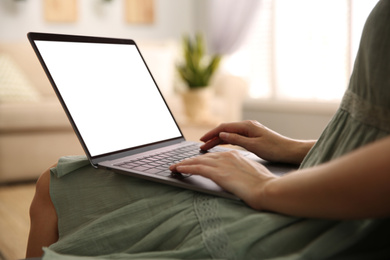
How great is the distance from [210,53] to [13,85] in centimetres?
237

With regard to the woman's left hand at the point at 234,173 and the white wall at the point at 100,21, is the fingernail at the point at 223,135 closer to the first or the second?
the woman's left hand at the point at 234,173

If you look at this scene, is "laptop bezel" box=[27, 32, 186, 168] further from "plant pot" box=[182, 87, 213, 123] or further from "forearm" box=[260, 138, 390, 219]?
"plant pot" box=[182, 87, 213, 123]

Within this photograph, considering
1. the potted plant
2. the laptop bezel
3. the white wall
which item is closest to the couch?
the potted plant

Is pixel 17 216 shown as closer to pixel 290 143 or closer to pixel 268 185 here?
pixel 290 143

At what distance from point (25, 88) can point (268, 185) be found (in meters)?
3.29

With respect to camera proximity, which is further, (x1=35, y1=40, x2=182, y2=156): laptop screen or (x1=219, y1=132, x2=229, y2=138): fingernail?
(x1=219, y1=132, x2=229, y2=138): fingernail

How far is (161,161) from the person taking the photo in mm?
875

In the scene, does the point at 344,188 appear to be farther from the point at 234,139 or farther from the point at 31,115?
the point at 31,115

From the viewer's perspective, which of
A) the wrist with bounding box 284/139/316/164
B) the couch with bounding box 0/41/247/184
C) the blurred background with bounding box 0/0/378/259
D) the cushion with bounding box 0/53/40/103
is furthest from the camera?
the cushion with bounding box 0/53/40/103

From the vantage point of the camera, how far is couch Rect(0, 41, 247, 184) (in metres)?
3.20

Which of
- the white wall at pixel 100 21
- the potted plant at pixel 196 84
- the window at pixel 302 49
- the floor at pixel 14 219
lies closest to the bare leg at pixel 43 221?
the floor at pixel 14 219

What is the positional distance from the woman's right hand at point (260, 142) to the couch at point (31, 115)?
2.47 metres

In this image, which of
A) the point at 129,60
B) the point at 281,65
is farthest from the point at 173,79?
the point at 129,60

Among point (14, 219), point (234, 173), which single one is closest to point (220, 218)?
point (234, 173)
